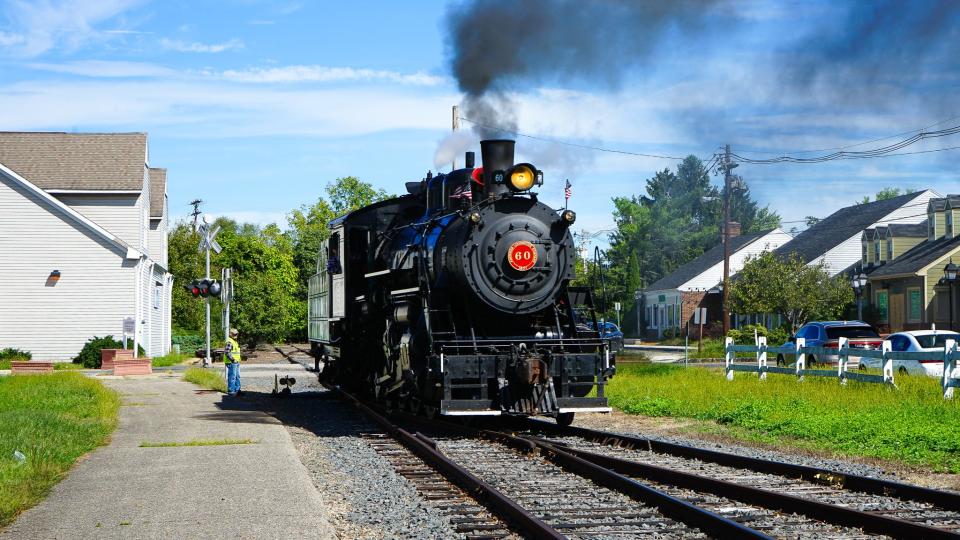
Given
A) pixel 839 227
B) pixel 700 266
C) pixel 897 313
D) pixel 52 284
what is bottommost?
pixel 897 313

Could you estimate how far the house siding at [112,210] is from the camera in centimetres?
3831

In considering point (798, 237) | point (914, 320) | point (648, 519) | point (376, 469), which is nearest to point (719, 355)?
point (914, 320)

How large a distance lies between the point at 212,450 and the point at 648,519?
19.3 feet

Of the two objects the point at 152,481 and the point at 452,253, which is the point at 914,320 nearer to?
the point at 452,253

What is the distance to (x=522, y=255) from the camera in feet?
47.0

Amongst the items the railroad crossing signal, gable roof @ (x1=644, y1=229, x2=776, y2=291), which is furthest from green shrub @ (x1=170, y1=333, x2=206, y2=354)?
gable roof @ (x1=644, y1=229, x2=776, y2=291)

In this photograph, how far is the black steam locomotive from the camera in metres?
13.9

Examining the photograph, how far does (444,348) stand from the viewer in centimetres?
1395

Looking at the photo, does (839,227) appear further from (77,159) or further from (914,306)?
(77,159)

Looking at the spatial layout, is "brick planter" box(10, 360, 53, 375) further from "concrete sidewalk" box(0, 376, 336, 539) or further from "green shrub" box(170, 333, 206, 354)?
"green shrub" box(170, 333, 206, 354)

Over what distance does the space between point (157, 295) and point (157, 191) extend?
7.22 m

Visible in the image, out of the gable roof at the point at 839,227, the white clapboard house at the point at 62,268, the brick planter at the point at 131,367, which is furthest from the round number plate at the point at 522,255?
the gable roof at the point at 839,227

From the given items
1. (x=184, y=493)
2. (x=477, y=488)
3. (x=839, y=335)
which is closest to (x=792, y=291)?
(x=839, y=335)

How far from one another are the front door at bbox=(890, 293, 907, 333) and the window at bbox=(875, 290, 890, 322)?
1.86 ft
